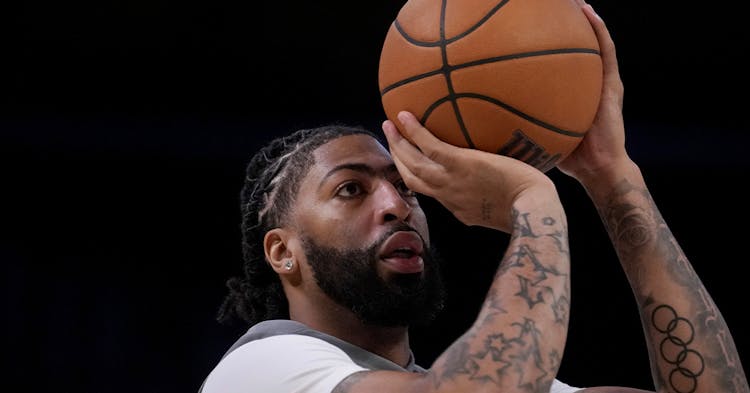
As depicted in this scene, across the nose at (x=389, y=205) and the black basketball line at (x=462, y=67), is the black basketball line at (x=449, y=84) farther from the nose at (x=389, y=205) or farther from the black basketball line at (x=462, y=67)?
the nose at (x=389, y=205)

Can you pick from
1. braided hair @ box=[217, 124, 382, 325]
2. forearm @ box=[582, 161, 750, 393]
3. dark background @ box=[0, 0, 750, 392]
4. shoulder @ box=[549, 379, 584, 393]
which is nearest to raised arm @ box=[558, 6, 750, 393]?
forearm @ box=[582, 161, 750, 393]

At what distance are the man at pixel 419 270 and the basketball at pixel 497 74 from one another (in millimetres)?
53

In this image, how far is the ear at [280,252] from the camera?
2529mm

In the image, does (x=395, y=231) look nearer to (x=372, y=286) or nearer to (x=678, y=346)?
(x=372, y=286)

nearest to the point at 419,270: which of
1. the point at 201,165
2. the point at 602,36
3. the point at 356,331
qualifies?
the point at 356,331

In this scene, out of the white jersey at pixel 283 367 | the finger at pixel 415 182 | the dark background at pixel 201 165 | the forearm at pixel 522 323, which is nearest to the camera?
the forearm at pixel 522 323

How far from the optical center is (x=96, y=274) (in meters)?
4.52

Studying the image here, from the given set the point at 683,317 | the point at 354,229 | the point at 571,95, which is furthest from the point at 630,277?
the point at 354,229

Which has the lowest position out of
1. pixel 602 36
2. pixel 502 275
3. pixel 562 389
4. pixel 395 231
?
pixel 562 389

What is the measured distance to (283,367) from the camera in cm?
198

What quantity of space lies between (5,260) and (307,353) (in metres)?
2.84

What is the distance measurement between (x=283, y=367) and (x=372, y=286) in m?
0.42

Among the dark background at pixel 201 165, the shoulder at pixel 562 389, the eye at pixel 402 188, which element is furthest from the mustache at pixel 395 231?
the dark background at pixel 201 165

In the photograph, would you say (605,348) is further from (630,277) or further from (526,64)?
(526,64)
